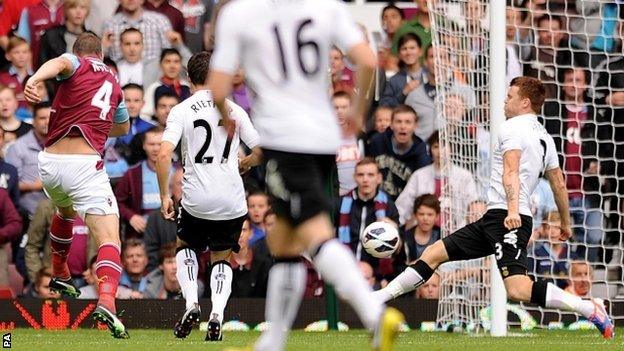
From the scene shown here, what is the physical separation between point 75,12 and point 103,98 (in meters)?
5.20

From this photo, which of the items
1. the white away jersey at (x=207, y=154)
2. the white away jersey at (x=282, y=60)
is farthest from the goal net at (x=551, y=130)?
the white away jersey at (x=282, y=60)

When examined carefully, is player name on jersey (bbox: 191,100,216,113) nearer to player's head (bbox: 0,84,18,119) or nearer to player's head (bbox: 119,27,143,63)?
player's head (bbox: 0,84,18,119)

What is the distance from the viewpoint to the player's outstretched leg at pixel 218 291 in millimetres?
11398

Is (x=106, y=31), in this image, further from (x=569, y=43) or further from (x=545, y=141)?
(x=545, y=141)

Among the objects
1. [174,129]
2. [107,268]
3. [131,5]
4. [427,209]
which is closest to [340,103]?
[427,209]

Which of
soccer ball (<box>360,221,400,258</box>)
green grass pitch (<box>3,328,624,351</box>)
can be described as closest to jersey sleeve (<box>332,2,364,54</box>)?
green grass pitch (<box>3,328,624,351</box>)

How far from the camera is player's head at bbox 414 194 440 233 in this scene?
49.6 feet

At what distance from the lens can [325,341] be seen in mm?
11766

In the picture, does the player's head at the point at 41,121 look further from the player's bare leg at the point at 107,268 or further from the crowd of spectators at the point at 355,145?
the player's bare leg at the point at 107,268

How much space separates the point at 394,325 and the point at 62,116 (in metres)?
5.27

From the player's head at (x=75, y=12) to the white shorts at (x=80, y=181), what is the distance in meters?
5.30

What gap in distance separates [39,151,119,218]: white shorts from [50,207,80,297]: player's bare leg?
44 cm

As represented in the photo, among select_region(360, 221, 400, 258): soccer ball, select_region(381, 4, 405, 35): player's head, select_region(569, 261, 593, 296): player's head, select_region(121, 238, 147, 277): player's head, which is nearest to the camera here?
select_region(360, 221, 400, 258): soccer ball

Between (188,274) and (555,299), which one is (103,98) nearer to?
(188,274)
